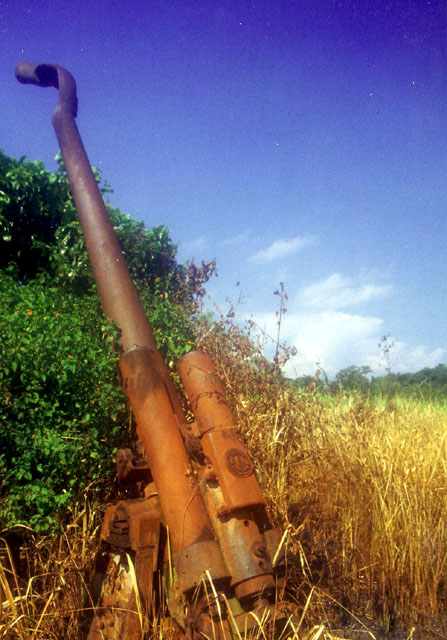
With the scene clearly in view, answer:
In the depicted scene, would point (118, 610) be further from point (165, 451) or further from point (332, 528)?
point (332, 528)

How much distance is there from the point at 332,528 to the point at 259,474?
1350 millimetres

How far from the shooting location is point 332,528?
440 centimetres

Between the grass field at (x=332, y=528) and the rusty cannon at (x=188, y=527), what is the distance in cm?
28

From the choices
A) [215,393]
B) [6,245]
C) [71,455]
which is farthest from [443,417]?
[6,245]

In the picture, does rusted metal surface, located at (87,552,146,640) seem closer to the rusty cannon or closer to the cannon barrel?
the rusty cannon

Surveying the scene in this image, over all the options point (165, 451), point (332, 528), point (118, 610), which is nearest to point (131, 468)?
point (165, 451)

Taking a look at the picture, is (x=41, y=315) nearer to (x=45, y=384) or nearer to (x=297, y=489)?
(x=45, y=384)

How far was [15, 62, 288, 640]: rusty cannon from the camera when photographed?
248cm

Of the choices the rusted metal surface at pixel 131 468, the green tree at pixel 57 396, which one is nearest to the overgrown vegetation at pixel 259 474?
the green tree at pixel 57 396

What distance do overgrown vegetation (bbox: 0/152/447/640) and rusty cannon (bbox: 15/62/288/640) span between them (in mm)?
255

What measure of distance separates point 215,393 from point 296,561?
158 centimetres

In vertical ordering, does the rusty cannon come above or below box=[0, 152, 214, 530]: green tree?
below

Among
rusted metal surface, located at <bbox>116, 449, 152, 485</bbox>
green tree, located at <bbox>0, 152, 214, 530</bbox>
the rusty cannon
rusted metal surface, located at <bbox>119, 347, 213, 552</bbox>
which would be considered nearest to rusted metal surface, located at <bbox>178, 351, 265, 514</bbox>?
the rusty cannon

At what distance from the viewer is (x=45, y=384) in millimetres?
3693
